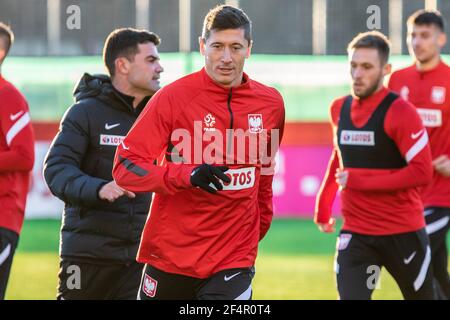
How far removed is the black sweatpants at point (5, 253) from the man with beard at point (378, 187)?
181 cm

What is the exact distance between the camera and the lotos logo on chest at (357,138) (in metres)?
6.26

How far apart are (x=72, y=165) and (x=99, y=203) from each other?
0.82 feet

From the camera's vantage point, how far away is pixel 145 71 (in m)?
6.01

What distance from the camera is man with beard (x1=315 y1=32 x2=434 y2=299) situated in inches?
242

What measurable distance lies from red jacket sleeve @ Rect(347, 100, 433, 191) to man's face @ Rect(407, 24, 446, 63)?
1706 mm

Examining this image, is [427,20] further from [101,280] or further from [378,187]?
[101,280]

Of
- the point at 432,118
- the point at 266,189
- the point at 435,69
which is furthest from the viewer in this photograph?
the point at 435,69

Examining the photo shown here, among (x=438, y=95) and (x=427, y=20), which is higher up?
(x=427, y=20)

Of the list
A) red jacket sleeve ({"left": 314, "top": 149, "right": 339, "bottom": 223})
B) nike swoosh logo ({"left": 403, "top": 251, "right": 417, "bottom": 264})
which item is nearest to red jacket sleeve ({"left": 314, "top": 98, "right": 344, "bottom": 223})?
red jacket sleeve ({"left": 314, "top": 149, "right": 339, "bottom": 223})

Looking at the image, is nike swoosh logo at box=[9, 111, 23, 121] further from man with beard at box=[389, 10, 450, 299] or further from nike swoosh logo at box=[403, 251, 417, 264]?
man with beard at box=[389, 10, 450, 299]

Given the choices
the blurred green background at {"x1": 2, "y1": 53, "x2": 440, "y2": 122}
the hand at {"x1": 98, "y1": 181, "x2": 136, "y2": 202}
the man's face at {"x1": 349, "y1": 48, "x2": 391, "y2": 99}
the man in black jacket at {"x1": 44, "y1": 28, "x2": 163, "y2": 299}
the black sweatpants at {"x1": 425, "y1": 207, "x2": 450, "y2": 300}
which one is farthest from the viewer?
the blurred green background at {"x1": 2, "y1": 53, "x2": 440, "y2": 122}

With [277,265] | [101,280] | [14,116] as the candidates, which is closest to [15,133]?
[14,116]

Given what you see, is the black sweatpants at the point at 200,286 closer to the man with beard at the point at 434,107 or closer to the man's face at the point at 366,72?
the man's face at the point at 366,72
